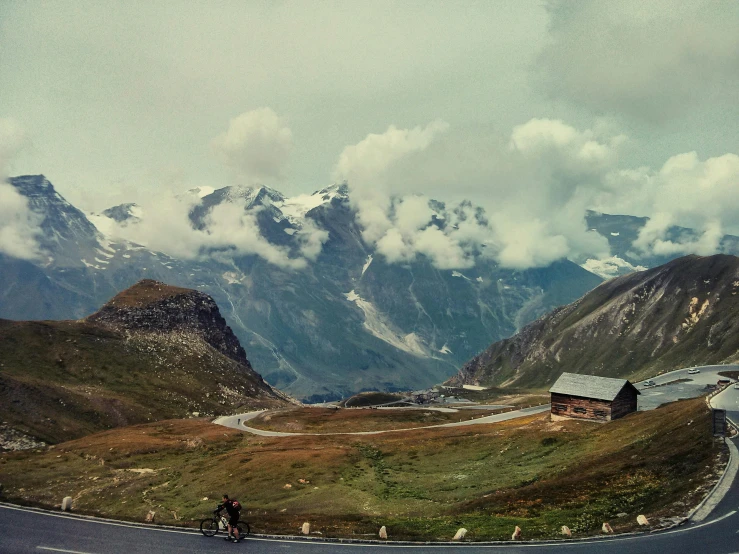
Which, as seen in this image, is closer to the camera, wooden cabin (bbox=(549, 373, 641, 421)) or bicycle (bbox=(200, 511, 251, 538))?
bicycle (bbox=(200, 511, 251, 538))

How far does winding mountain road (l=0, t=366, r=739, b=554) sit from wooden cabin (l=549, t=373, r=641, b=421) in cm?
5461

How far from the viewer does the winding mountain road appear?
3303 centimetres

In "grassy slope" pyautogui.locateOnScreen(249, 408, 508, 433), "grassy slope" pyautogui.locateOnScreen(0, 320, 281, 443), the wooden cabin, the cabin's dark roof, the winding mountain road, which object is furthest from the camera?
"grassy slope" pyautogui.locateOnScreen(0, 320, 281, 443)

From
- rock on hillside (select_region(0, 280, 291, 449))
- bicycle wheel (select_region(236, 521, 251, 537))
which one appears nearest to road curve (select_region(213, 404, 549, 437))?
rock on hillside (select_region(0, 280, 291, 449))

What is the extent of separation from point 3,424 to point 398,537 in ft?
390

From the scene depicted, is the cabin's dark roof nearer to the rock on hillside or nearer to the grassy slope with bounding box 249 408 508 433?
the grassy slope with bounding box 249 408 508 433

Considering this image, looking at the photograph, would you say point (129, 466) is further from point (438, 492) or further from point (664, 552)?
point (664, 552)

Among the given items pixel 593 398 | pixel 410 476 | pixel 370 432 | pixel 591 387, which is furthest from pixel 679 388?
pixel 410 476

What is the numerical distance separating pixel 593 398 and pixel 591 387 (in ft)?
9.04

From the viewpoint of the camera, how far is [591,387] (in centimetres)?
9644

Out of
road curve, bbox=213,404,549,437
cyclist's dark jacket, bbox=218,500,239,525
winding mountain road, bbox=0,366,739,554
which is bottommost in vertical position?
road curve, bbox=213,404,549,437

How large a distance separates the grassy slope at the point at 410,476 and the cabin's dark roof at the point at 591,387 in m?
6.55

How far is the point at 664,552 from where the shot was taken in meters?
31.6

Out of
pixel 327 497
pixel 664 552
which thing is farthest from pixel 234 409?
pixel 664 552
